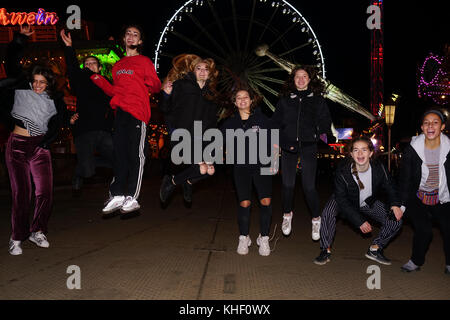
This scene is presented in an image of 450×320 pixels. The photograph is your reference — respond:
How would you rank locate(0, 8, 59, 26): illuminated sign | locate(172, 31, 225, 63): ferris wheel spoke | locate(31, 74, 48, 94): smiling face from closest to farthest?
locate(31, 74, 48, 94): smiling face → locate(172, 31, 225, 63): ferris wheel spoke → locate(0, 8, 59, 26): illuminated sign

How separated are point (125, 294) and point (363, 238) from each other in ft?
11.7

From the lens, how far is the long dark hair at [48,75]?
4.62 metres

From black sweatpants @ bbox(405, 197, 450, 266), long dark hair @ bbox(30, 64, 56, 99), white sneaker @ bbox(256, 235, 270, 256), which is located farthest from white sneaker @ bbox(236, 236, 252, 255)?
long dark hair @ bbox(30, 64, 56, 99)

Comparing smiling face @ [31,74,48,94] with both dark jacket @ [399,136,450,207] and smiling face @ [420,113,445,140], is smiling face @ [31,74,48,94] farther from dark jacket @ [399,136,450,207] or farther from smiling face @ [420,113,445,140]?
smiling face @ [420,113,445,140]

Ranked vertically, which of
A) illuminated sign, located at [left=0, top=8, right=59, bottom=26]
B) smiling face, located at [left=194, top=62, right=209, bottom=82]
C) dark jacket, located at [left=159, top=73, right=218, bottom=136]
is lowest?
dark jacket, located at [left=159, top=73, right=218, bottom=136]

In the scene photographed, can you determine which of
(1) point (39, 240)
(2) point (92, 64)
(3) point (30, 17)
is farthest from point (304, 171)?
(3) point (30, 17)

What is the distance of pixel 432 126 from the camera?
13.1 ft

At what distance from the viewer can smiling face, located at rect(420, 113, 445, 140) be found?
13.1ft

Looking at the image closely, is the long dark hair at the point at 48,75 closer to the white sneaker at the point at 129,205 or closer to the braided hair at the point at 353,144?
the white sneaker at the point at 129,205

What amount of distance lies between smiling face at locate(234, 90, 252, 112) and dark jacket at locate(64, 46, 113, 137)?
1580mm

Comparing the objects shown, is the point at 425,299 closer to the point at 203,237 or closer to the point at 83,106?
the point at 203,237

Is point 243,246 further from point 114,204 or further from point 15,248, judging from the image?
point 15,248

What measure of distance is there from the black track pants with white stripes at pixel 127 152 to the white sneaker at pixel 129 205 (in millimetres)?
68
